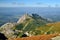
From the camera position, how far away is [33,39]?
48188 millimetres

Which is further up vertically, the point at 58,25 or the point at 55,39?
the point at 55,39

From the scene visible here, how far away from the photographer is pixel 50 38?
151 feet

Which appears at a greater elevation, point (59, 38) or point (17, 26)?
point (59, 38)

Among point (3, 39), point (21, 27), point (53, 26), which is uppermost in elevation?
point (3, 39)

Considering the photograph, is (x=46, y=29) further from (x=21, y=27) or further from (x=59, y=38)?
(x=59, y=38)

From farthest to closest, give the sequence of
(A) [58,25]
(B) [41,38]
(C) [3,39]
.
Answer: (A) [58,25] < (C) [3,39] < (B) [41,38]

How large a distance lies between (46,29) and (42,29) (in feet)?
8.76

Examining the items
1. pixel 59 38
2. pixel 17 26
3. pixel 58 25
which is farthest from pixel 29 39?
pixel 17 26

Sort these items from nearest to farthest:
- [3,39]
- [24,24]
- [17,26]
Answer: [3,39] < [17,26] < [24,24]

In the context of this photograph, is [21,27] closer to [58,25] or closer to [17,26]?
[17,26]

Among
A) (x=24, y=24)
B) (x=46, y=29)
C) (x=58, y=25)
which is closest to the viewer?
(x=58, y=25)

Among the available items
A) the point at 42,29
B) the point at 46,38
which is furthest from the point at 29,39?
the point at 42,29

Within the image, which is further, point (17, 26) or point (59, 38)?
point (17, 26)

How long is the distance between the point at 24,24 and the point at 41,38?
150294 millimetres
